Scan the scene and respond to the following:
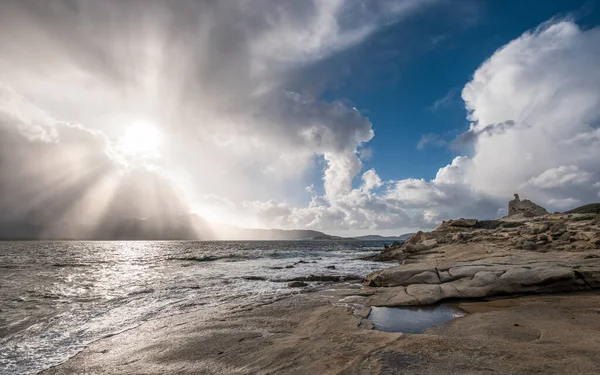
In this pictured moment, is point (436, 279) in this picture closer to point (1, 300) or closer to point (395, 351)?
point (395, 351)

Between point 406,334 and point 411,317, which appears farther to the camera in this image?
point 411,317

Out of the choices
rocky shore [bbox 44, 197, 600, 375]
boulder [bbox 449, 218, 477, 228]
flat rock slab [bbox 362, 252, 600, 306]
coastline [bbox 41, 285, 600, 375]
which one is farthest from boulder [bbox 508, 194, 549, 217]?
coastline [bbox 41, 285, 600, 375]

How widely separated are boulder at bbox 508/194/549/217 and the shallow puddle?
6153 centimetres

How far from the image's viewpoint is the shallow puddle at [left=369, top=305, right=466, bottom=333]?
8812mm

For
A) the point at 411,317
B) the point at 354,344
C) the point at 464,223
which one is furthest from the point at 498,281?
the point at 464,223

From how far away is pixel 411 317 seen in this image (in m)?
10.0

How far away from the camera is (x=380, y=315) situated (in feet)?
34.3

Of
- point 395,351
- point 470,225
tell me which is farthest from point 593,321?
point 470,225

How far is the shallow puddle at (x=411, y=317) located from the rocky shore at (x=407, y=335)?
420 mm

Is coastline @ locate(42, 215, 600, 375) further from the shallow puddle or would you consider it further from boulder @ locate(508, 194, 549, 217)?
boulder @ locate(508, 194, 549, 217)

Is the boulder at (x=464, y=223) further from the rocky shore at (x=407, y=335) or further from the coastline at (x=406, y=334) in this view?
the coastline at (x=406, y=334)

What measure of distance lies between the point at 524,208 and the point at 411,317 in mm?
68452

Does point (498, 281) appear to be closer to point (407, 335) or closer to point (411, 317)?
point (411, 317)

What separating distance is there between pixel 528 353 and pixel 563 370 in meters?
0.82
